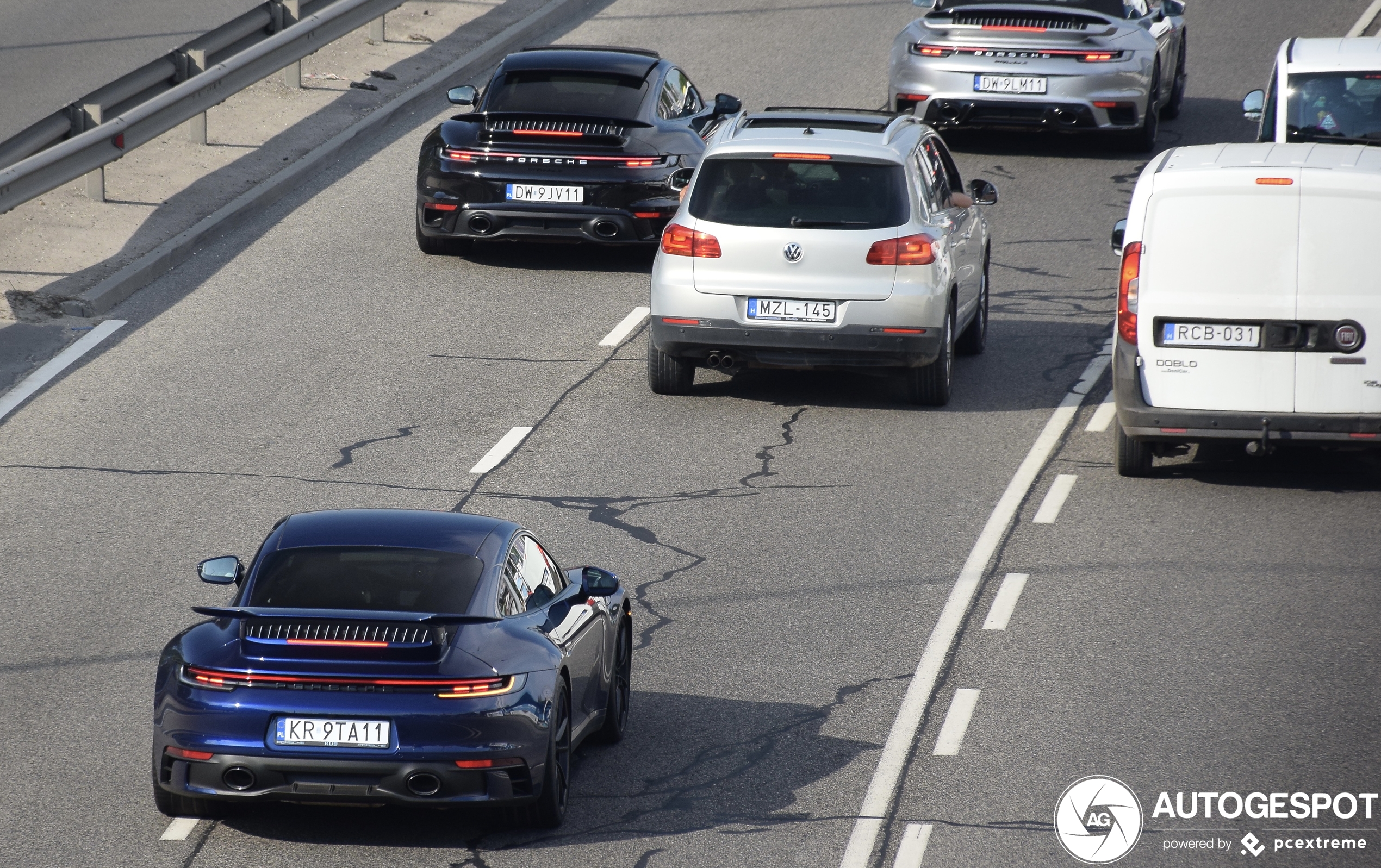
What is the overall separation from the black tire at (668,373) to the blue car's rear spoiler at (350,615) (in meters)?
6.44

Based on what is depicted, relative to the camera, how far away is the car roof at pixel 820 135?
1323 cm

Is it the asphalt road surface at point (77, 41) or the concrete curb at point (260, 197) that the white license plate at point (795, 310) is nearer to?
the concrete curb at point (260, 197)

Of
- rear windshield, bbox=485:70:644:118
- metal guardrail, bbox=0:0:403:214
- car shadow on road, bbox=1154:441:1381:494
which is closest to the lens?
car shadow on road, bbox=1154:441:1381:494

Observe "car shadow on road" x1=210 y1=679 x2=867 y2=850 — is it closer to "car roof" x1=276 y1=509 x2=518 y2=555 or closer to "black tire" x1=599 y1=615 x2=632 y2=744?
"black tire" x1=599 y1=615 x2=632 y2=744

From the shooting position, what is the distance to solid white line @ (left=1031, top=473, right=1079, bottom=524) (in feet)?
38.0

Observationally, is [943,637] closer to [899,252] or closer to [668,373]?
[899,252]

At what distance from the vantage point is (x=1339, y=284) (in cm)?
1177

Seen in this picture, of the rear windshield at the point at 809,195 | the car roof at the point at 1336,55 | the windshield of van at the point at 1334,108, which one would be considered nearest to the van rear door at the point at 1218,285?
the rear windshield at the point at 809,195

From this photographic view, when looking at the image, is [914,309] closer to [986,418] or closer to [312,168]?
[986,418]

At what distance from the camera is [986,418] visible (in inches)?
535

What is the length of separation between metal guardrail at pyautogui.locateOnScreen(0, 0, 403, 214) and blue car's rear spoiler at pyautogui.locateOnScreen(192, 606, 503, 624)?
28.2 ft

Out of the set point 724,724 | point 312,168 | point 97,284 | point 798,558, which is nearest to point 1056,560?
point 798,558

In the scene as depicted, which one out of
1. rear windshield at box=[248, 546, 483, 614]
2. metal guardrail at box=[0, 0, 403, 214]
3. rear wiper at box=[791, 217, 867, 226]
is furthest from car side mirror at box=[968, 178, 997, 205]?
rear windshield at box=[248, 546, 483, 614]

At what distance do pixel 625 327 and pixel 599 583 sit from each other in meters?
7.25
